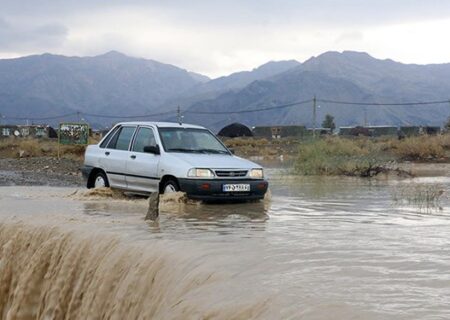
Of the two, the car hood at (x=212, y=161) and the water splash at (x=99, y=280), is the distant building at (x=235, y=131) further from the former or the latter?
the water splash at (x=99, y=280)

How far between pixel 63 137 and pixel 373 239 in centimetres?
2635

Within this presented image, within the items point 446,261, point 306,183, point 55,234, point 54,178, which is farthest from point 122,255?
point 54,178

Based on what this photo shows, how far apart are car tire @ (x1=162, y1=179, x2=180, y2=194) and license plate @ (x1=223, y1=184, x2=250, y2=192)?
0.77 m

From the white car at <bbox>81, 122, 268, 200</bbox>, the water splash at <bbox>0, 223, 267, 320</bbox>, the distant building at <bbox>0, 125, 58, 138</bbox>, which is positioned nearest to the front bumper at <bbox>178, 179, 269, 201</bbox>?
the white car at <bbox>81, 122, 268, 200</bbox>

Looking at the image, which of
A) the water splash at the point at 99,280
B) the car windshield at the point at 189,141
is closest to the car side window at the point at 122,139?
the car windshield at the point at 189,141

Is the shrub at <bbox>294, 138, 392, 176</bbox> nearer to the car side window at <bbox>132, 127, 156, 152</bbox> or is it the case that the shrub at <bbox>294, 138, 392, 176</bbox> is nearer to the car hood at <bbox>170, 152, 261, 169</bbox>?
the car side window at <bbox>132, 127, 156, 152</bbox>

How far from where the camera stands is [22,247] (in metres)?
9.12

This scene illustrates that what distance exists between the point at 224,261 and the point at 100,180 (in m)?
7.38

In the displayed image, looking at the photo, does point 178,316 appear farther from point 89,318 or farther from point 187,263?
point 89,318

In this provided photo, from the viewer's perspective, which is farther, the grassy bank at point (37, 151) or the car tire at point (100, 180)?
the grassy bank at point (37, 151)

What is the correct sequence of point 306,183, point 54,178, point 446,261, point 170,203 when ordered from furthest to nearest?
point 54,178, point 306,183, point 170,203, point 446,261

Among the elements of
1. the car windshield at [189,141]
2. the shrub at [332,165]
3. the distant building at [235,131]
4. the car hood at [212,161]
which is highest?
the distant building at [235,131]

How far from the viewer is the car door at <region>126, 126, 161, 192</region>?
1202 centimetres

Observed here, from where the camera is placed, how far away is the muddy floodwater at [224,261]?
16.8ft
